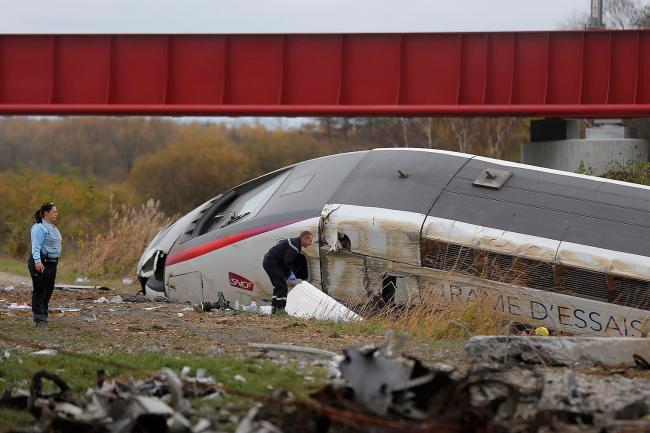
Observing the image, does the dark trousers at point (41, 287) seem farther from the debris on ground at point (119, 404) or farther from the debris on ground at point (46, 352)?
the debris on ground at point (119, 404)

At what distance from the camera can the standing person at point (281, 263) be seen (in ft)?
43.7

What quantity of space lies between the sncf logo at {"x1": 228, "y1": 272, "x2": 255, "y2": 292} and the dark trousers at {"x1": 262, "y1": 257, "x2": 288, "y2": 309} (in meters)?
0.71

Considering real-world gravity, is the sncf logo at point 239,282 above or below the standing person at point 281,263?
below

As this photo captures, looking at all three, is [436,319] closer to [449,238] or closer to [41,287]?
[449,238]

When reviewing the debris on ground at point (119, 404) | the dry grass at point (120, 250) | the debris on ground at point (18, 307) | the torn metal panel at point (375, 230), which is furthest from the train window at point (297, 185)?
the dry grass at point (120, 250)

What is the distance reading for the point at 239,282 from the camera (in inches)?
565

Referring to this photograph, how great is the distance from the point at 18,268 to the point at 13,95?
4.63 m

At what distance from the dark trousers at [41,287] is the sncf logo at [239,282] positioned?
2.78 m

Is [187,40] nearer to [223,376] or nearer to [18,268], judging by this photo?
[18,268]

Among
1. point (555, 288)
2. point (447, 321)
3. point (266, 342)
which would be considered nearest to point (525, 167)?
Answer: point (555, 288)

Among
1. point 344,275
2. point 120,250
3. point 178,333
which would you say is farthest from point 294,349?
point 120,250

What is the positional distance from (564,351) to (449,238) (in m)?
3.80

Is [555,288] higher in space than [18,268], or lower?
higher

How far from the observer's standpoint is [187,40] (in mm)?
24594
